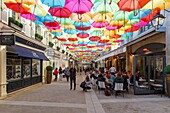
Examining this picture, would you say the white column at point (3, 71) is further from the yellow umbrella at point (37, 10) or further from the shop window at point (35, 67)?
the shop window at point (35, 67)

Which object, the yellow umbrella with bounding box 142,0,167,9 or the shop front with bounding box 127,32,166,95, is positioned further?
the shop front with bounding box 127,32,166,95

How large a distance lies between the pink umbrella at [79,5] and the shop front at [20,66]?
4594mm

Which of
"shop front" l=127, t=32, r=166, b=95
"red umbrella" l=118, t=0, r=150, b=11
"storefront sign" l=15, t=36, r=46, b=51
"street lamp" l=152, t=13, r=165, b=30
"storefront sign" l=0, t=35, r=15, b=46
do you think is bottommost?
"shop front" l=127, t=32, r=166, b=95

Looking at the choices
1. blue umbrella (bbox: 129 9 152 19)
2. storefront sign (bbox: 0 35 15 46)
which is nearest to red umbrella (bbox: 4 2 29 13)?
storefront sign (bbox: 0 35 15 46)

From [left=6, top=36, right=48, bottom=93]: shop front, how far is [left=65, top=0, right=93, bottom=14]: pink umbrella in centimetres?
459

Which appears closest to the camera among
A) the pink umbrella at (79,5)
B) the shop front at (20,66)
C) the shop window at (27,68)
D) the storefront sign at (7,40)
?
the pink umbrella at (79,5)

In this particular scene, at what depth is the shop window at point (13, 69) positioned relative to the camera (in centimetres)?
1378

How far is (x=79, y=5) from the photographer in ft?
36.2

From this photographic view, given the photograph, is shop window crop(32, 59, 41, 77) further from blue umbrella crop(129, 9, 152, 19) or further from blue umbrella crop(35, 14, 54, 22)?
blue umbrella crop(129, 9, 152, 19)

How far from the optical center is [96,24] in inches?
615

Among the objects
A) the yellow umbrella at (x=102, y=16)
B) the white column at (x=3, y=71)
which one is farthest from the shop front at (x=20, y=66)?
the yellow umbrella at (x=102, y=16)

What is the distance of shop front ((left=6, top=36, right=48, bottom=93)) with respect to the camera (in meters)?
13.6

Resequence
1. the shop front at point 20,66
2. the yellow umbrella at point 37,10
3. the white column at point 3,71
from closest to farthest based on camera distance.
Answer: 1. the white column at point 3,71
2. the yellow umbrella at point 37,10
3. the shop front at point 20,66

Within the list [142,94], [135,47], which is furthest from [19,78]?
[135,47]
